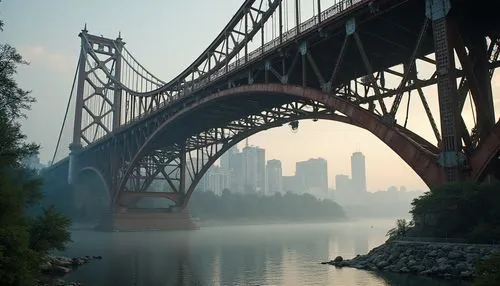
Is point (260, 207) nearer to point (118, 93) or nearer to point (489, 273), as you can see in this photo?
point (118, 93)

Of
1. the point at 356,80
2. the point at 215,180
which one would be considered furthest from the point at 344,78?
the point at 215,180

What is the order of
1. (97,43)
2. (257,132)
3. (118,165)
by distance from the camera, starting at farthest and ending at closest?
(97,43), (118,165), (257,132)

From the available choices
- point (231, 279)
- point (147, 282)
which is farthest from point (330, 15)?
point (147, 282)

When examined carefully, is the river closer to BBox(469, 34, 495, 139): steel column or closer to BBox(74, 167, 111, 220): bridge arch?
BBox(469, 34, 495, 139): steel column

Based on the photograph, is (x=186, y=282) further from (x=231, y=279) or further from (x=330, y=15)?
(x=330, y=15)

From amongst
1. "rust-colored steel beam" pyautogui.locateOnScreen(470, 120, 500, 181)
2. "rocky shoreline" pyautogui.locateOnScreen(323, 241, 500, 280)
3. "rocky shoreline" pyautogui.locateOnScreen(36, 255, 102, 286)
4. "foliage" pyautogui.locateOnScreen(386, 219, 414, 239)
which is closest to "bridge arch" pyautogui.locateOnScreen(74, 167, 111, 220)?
"rocky shoreline" pyautogui.locateOnScreen(36, 255, 102, 286)
